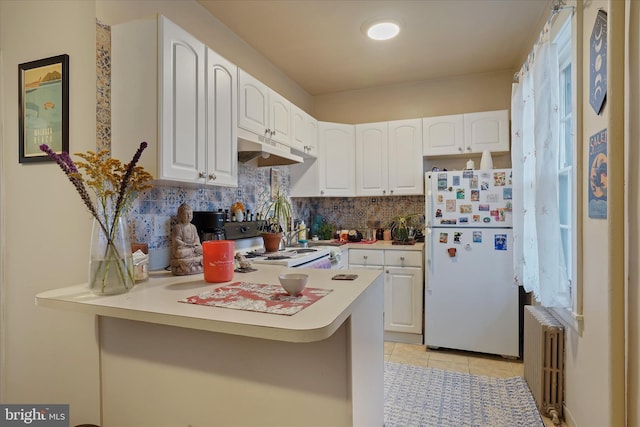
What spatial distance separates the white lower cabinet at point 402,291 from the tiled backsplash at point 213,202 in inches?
27.3

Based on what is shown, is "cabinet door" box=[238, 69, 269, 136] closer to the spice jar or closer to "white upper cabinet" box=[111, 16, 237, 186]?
"white upper cabinet" box=[111, 16, 237, 186]

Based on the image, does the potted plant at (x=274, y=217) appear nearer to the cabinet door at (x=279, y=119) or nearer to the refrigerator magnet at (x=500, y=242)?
the cabinet door at (x=279, y=119)

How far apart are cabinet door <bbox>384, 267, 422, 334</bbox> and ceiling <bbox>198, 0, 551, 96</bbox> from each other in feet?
6.46

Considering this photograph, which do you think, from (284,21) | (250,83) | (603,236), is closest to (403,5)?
(284,21)

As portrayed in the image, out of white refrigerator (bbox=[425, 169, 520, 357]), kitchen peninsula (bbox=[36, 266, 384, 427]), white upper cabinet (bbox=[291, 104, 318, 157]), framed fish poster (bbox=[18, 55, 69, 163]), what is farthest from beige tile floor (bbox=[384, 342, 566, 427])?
framed fish poster (bbox=[18, 55, 69, 163])

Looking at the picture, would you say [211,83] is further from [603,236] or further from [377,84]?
[377,84]

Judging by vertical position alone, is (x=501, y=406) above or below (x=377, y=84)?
below

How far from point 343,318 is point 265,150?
4.98ft

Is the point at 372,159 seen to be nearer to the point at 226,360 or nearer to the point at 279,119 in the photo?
the point at 279,119

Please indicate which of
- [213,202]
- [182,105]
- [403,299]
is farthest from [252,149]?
[403,299]

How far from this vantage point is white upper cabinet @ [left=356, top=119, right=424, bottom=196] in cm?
337

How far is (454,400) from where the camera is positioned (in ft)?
6.94

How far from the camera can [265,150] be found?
227 cm

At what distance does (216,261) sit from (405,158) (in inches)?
97.3
